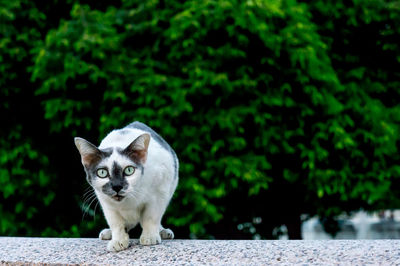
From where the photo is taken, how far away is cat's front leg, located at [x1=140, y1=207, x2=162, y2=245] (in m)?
2.80

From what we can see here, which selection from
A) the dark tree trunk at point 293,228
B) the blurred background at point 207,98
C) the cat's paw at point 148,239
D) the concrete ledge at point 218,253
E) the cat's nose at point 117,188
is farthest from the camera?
the dark tree trunk at point 293,228

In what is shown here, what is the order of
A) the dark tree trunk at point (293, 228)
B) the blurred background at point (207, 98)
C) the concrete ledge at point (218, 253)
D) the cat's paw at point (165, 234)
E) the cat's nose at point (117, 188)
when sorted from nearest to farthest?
the concrete ledge at point (218, 253) < the cat's nose at point (117, 188) < the cat's paw at point (165, 234) < the blurred background at point (207, 98) < the dark tree trunk at point (293, 228)

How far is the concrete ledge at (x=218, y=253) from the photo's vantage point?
225cm

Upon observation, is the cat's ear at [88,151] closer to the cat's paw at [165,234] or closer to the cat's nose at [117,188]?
the cat's nose at [117,188]

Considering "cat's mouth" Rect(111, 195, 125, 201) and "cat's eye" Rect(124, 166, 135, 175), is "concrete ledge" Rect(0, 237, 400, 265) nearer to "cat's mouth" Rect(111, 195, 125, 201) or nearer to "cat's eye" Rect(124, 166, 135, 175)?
"cat's mouth" Rect(111, 195, 125, 201)

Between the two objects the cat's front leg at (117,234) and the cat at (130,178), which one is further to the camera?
the cat's front leg at (117,234)

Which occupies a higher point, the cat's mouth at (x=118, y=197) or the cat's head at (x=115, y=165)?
the cat's head at (x=115, y=165)

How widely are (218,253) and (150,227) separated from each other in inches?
20.8

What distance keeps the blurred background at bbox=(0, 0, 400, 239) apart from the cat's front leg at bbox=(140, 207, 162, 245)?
2145 millimetres

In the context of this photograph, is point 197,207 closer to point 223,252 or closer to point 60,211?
point 60,211

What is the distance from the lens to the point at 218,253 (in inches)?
97.1

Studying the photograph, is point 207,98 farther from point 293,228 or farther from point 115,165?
point 115,165

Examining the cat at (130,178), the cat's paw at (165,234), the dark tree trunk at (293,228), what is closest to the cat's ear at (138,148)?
the cat at (130,178)

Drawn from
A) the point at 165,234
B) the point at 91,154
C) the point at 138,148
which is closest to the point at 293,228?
the point at 165,234
